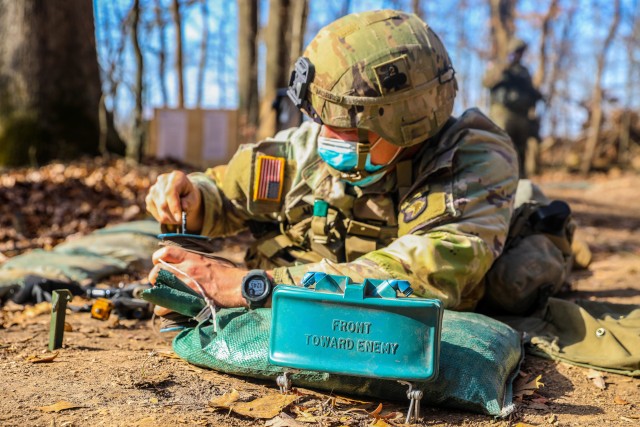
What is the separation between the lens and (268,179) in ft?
11.2

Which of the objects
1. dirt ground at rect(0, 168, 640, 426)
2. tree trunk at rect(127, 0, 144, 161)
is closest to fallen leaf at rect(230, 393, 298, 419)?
dirt ground at rect(0, 168, 640, 426)

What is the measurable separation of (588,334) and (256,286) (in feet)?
5.16

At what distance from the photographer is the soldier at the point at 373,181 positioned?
273 cm

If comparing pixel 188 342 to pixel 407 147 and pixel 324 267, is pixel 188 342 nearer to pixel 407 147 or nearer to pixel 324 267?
pixel 324 267

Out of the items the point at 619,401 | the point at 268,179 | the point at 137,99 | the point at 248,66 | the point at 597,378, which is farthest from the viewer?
the point at 248,66

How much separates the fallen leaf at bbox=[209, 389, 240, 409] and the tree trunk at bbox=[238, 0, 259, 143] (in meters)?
9.97

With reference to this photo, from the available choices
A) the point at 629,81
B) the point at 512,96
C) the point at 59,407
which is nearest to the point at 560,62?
the point at 629,81

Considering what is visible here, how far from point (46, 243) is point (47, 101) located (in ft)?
11.0

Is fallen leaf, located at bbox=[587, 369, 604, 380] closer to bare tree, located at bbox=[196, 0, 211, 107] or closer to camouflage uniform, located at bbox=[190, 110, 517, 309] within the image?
camouflage uniform, located at bbox=[190, 110, 517, 309]

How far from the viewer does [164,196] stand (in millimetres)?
3188

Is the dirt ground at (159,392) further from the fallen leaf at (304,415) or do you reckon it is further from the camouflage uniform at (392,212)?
the camouflage uniform at (392,212)

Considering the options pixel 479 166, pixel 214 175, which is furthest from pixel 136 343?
pixel 479 166

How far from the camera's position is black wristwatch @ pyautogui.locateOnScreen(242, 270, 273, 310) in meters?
2.63

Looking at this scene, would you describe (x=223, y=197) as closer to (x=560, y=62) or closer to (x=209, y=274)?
(x=209, y=274)
